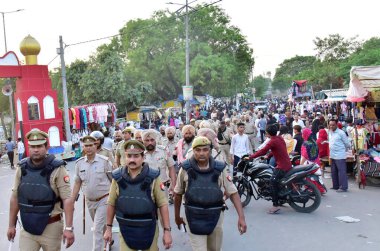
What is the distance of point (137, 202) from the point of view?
3.46m

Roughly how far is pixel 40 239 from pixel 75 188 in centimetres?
132

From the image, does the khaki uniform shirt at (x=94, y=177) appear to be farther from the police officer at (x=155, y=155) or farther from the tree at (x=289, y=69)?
the tree at (x=289, y=69)

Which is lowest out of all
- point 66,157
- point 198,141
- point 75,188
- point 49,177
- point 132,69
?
point 66,157

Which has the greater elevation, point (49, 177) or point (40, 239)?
point (49, 177)

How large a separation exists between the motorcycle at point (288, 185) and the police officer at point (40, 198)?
4257mm

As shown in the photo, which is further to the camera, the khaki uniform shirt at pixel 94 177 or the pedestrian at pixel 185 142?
the pedestrian at pixel 185 142

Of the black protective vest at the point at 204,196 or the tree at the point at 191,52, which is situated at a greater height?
the tree at the point at 191,52

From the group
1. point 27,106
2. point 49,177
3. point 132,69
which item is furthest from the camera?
point 132,69

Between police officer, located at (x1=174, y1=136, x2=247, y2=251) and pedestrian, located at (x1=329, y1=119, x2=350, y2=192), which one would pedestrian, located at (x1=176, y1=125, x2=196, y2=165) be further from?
pedestrian, located at (x1=329, y1=119, x2=350, y2=192)

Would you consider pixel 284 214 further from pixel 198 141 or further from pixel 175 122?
pixel 175 122

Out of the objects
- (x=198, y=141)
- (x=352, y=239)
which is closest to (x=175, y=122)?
(x=352, y=239)

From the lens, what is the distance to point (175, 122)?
980 inches

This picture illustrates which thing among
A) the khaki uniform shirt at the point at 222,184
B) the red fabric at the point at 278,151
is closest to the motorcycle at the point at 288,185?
the red fabric at the point at 278,151

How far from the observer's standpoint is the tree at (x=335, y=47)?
42.7 metres
